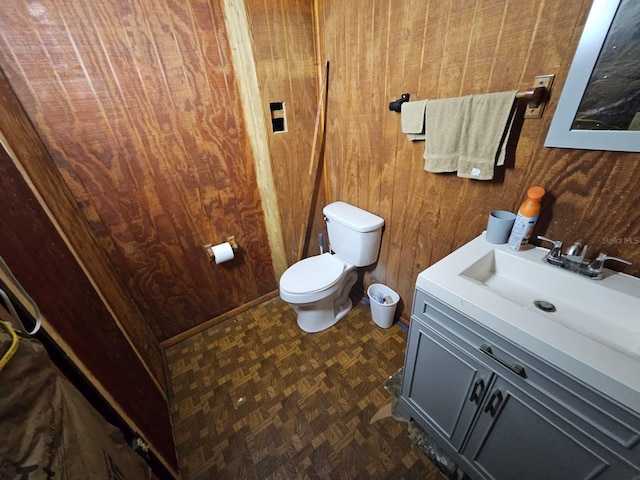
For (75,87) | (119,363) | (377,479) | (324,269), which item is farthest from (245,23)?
(377,479)

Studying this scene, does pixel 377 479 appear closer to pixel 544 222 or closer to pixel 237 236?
pixel 544 222

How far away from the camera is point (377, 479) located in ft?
3.44

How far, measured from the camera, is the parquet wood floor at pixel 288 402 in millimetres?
1104

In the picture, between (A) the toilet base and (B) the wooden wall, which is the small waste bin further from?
(A) the toilet base

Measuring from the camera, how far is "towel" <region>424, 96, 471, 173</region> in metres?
0.97

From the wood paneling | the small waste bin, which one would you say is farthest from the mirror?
the wood paneling

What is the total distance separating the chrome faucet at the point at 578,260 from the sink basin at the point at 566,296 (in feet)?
0.07

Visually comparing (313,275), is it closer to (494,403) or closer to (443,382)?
(443,382)

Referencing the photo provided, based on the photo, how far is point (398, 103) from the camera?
117 centimetres

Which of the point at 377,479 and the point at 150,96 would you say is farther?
the point at 150,96

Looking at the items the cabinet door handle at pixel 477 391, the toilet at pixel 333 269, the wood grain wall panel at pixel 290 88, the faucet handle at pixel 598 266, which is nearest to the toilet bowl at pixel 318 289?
the toilet at pixel 333 269

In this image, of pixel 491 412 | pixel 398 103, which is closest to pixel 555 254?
pixel 491 412

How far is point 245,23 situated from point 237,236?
3.87 feet

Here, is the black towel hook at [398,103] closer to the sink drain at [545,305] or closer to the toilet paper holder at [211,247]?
the sink drain at [545,305]
